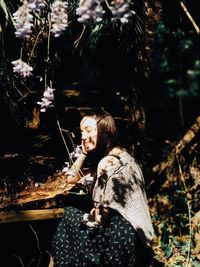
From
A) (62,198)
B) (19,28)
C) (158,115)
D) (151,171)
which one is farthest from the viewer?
(158,115)

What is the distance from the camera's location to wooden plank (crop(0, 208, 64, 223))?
2744 mm

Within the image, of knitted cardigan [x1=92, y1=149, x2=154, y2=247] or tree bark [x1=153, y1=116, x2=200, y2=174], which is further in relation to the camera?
tree bark [x1=153, y1=116, x2=200, y2=174]

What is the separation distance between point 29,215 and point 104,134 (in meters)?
0.79

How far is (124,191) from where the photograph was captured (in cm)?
262

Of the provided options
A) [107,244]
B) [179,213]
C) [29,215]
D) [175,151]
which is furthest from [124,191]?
[175,151]

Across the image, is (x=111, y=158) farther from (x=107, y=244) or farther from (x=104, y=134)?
(x=107, y=244)

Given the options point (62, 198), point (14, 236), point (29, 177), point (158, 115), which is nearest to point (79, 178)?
point (62, 198)

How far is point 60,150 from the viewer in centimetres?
Result: 397

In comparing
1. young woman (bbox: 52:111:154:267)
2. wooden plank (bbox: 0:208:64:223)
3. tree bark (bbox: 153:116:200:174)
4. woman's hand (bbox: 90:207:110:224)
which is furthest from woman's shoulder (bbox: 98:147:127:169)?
tree bark (bbox: 153:116:200:174)

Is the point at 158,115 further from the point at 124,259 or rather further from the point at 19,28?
the point at 19,28

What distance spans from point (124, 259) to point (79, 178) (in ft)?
2.52

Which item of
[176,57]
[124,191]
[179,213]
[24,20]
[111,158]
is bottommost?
[179,213]

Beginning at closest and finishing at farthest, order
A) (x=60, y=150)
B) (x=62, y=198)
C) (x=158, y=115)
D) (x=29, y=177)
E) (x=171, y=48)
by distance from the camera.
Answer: (x=62, y=198) < (x=29, y=177) < (x=60, y=150) < (x=171, y=48) < (x=158, y=115)

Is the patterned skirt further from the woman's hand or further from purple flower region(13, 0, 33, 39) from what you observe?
purple flower region(13, 0, 33, 39)
